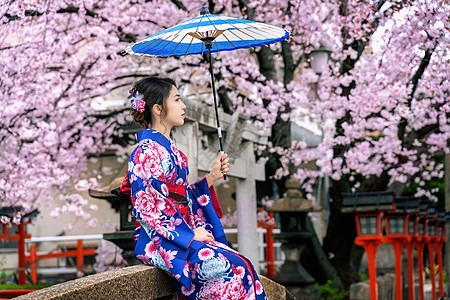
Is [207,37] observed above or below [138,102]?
above

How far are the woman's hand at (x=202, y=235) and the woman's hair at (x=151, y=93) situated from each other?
29.9 inches

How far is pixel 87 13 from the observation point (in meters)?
9.28

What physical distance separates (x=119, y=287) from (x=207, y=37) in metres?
2.07

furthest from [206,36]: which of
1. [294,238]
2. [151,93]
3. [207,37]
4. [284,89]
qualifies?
[284,89]

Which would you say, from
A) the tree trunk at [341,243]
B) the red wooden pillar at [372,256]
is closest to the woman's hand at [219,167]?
the red wooden pillar at [372,256]

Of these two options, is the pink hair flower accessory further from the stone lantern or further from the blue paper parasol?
the stone lantern

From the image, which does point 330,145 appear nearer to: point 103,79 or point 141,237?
point 103,79

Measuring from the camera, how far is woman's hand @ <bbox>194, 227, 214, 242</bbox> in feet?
11.3

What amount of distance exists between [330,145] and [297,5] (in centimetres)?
228

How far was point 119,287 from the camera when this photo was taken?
3.00 meters

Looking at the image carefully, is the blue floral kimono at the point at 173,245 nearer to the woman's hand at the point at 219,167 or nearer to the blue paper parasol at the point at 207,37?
the woman's hand at the point at 219,167

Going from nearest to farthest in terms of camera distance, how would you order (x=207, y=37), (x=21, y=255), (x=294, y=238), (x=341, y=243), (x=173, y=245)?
(x=173, y=245), (x=207, y=37), (x=294, y=238), (x=21, y=255), (x=341, y=243)

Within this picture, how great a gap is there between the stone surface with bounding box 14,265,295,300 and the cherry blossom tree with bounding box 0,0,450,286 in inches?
199

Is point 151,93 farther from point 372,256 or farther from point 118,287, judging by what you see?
point 372,256
